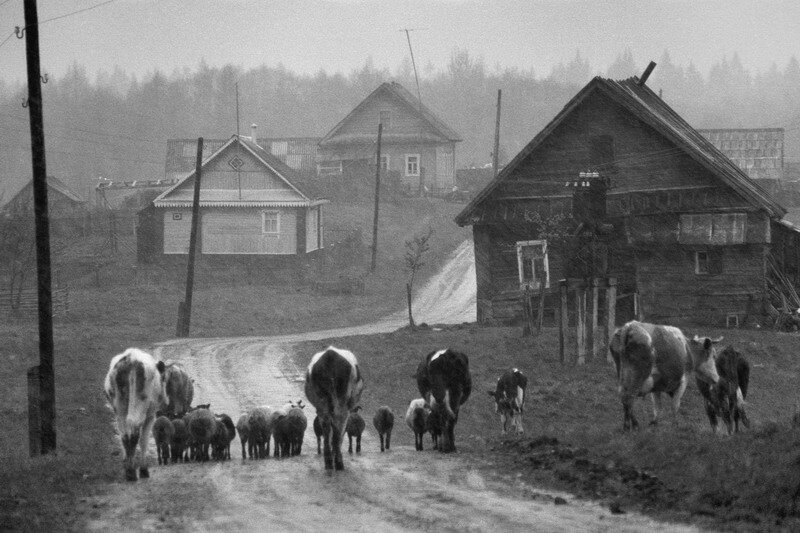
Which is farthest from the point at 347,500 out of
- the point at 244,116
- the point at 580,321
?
the point at 244,116

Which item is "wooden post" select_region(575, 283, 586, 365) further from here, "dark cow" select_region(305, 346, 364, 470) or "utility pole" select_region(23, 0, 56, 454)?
"utility pole" select_region(23, 0, 56, 454)

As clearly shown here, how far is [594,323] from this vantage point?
28375 millimetres

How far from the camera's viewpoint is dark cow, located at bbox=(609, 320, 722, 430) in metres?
18.1

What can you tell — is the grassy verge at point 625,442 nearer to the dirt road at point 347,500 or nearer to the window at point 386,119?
the dirt road at point 347,500

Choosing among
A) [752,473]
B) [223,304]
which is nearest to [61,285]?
[223,304]

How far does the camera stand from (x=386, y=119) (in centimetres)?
8356

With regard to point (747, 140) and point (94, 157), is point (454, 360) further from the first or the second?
point (94, 157)

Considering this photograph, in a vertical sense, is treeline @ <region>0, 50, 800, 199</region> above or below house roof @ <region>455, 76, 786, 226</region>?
above

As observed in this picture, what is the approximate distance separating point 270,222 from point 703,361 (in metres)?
40.9

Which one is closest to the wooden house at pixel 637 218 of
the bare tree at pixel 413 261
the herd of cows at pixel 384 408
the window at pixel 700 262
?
the window at pixel 700 262

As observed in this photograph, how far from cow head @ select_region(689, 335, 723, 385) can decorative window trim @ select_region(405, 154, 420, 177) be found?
63.7 meters

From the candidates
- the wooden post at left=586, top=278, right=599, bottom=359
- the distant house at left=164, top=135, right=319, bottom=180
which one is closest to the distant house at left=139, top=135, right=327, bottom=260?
the distant house at left=164, top=135, right=319, bottom=180

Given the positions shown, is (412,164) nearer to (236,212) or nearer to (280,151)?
(280,151)

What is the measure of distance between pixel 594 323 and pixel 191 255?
57.8ft
